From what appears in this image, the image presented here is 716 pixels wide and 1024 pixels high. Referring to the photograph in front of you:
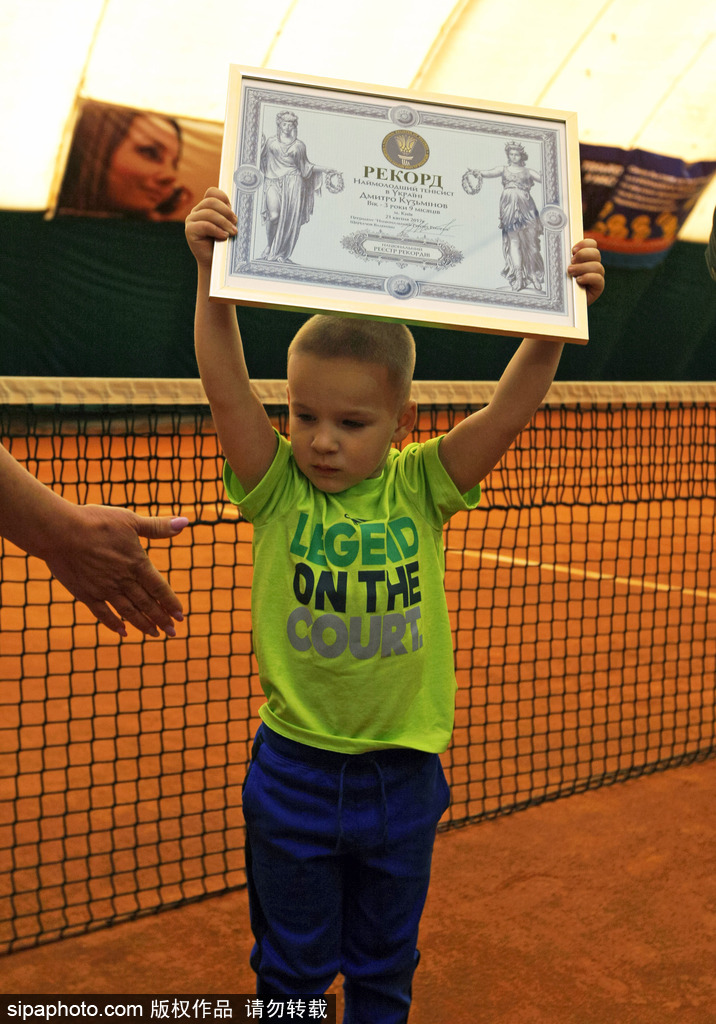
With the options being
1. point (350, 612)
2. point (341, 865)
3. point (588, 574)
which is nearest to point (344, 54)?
point (588, 574)

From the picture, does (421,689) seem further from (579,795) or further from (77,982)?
(579,795)

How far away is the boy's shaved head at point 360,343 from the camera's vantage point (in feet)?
4.27

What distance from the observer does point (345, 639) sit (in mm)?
1319

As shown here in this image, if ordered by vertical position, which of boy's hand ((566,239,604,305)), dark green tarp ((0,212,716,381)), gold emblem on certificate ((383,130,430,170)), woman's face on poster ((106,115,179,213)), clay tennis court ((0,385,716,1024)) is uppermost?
woman's face on poster ((106,115,179,213))

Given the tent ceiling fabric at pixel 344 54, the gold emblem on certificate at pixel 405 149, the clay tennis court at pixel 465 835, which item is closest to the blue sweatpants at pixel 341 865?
the clay tennis court at pixel 465 835

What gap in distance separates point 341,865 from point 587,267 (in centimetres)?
89

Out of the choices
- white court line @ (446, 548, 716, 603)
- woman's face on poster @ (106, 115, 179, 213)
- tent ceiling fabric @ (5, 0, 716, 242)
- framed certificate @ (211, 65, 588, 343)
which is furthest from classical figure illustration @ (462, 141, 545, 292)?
woman's face on poster @ (106, 115, 179, 213)

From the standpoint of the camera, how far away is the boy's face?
4.23 feet

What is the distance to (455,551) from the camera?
18.7 ft

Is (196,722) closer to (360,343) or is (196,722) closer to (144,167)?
(360,343)

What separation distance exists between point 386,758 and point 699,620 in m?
3.50

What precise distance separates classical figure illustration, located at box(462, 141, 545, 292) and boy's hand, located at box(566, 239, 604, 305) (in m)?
0.05

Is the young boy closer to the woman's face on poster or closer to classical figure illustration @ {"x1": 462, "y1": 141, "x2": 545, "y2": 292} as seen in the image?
classical figure illustration @ {"x1": 462, "y1": 141, "x2": 545, "y2": 292}

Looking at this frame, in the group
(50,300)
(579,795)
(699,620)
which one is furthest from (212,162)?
(579,795)
